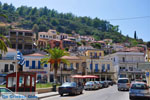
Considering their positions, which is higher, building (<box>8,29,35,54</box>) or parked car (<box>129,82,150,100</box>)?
building (<box>8,29,35,54</box>)

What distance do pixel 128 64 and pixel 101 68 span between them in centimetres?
985

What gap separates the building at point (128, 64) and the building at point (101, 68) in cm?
327

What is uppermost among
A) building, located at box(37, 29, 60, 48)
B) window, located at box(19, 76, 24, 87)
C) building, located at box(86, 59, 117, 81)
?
building, located at box(37, 29, 60, 48)

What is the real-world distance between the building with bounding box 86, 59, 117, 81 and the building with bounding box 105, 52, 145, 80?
327 centimetres

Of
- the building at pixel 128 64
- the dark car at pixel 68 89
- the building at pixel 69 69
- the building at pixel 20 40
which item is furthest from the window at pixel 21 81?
the building at pixel 20 40

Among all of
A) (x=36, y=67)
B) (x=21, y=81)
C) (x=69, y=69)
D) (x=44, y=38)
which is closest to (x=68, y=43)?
(x=44, y=38)

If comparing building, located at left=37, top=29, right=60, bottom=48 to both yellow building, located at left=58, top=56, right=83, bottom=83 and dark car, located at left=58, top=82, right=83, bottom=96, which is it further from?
dark car, located at left=58, top=82, right=83, bottom=96

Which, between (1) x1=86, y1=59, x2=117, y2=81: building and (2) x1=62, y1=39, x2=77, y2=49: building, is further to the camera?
(2) x1=62, y1=39, x2=77, y2=49: building

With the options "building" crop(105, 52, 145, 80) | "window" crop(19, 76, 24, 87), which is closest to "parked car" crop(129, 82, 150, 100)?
"window" crop(19, 76, 24, 87)

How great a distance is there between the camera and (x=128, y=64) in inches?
2835

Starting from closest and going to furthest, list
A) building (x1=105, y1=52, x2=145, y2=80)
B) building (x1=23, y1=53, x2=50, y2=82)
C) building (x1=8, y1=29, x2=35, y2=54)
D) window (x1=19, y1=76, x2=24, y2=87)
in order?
window (x1=19, y1=76, x2=24, y2=87), building (x1=23, y1=53, x2=50, y2=82), building (x1=105, y1=52, x2=145, y2=80), building (x1=8, y1=29, x2=35, y2=54)

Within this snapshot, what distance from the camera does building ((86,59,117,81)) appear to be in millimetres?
67312

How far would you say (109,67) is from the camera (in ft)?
227

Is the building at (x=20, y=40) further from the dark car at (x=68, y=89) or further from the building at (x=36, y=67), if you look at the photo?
the dark car at (x=68, y=89)
